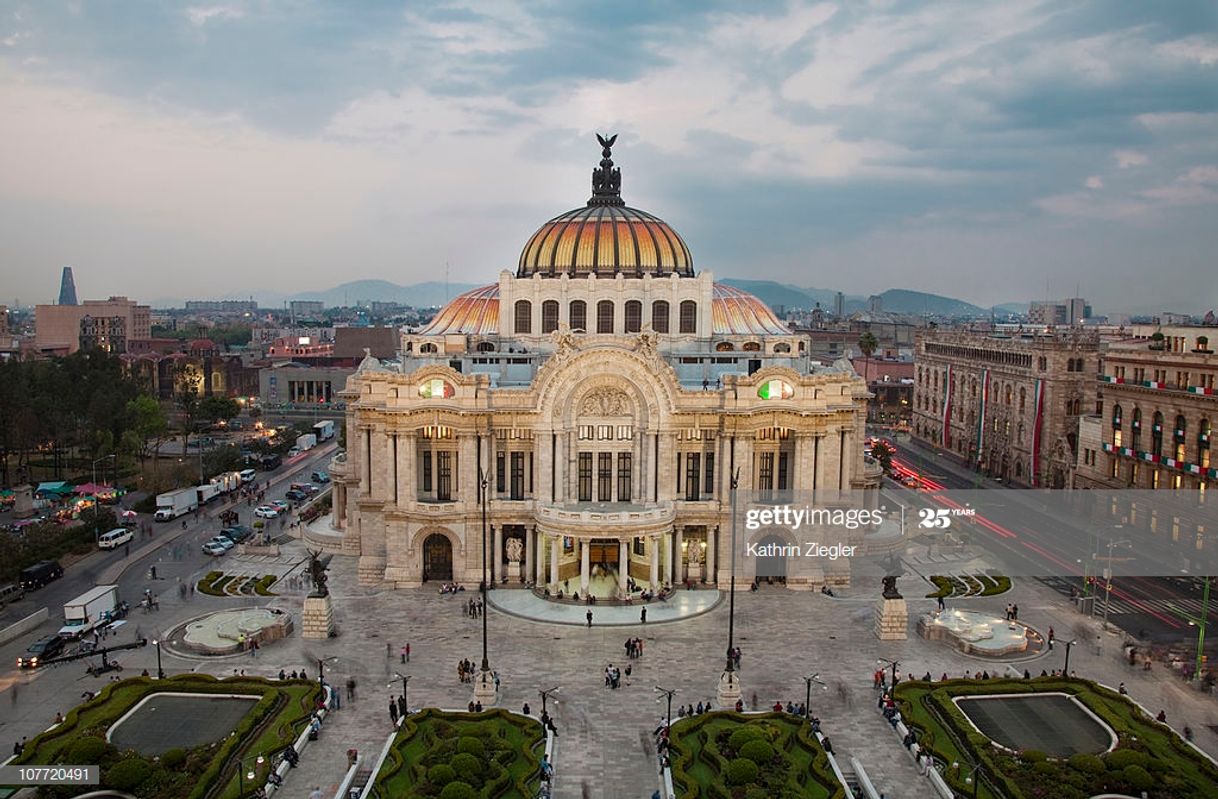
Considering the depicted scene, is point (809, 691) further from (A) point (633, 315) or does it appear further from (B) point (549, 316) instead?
(B) point (549, 316)

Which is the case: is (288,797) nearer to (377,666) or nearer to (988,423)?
(377,666)

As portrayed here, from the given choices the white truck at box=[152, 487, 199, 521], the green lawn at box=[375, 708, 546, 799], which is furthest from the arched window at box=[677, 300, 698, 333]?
the white truck at box=[152, 487, 199, 521]

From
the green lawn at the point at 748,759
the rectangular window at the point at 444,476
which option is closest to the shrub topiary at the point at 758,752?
the green lawn at the point at 748,759

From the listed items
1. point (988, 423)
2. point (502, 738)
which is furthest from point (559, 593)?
point (988, 423)

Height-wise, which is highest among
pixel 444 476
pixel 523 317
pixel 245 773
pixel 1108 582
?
pixel 523 317

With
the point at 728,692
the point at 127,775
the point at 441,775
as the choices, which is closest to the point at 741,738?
the point at 728,692

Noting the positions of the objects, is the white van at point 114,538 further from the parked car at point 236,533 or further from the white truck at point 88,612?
the white truck at point 88,612

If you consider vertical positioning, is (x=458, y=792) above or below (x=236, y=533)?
above

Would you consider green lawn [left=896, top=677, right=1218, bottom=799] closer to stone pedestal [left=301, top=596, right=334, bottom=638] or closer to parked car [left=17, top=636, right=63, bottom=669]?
stone pedestal [left=301, top=596, right=334, bottom=638]
